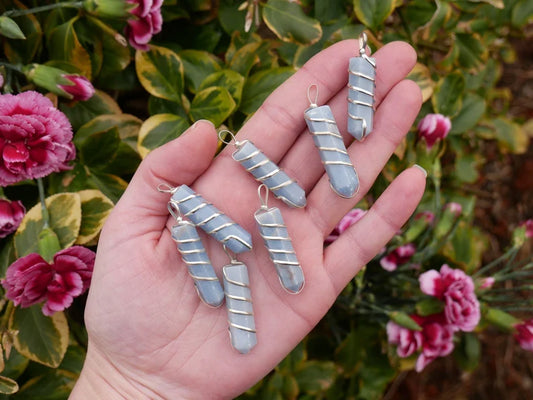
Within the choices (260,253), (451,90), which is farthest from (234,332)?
(451,90)

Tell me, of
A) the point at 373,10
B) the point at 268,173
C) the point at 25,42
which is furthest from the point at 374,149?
the point at 25,42

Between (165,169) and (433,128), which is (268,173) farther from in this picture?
(433,128)

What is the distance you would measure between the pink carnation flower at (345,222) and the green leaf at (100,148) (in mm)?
492

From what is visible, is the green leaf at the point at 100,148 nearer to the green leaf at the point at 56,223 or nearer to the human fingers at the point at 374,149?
the green leaf at the point at 56,223

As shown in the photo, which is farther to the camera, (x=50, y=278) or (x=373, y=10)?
(x=373, y=10)

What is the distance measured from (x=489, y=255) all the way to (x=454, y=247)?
0.74m

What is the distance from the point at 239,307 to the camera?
0.98 m

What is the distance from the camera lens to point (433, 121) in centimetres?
115

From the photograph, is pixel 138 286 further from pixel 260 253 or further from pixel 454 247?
pixel 454 247

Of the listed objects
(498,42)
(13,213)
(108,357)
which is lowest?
(108,357)

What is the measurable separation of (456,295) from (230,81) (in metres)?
0.65

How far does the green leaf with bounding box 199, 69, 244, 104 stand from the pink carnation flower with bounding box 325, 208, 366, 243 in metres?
0.34

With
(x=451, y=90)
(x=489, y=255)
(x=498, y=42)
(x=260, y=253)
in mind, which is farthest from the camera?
(x=489, y=255)

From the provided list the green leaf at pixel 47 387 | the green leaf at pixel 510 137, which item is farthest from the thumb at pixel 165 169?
the green leaf at pixel 510 137
